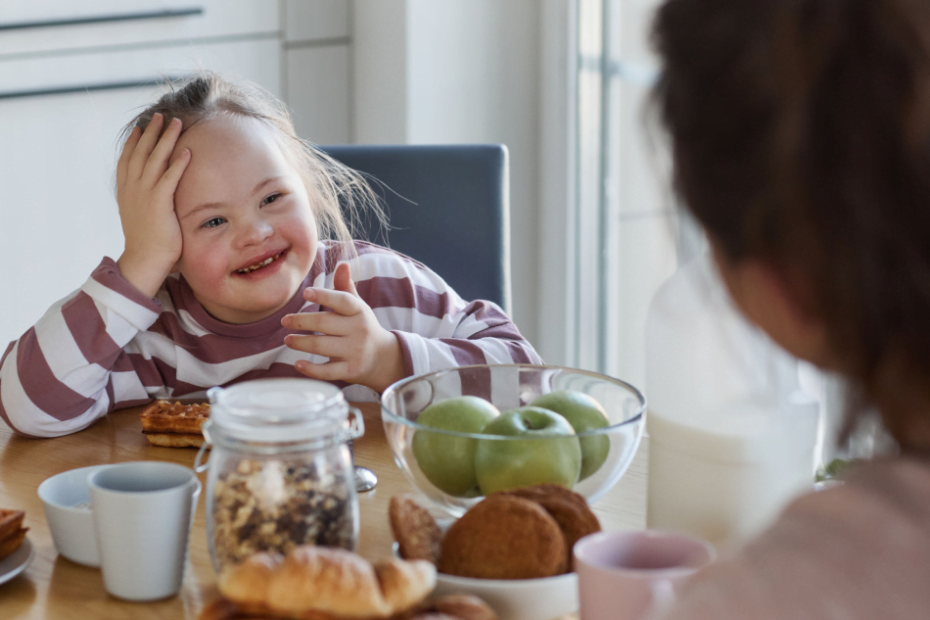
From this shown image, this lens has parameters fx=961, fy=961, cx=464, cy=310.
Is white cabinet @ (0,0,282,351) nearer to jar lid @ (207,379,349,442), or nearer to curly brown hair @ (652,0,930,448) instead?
jar lid @ (207,379,349,442)

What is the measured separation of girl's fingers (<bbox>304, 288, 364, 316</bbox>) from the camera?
1.15m

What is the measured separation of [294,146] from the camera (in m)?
1.50

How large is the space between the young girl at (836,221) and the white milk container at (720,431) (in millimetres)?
211

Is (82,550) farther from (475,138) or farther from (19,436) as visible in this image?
(475,138)

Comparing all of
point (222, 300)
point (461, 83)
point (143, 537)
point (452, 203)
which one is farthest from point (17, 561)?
point (461, 83)

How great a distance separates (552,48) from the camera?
2.59 m

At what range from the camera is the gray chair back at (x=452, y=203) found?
1.61 metres

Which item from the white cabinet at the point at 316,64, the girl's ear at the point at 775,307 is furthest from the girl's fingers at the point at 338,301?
the white cabinet at the point at 316,64

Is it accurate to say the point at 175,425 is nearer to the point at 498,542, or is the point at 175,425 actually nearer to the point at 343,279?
the point at 343,279

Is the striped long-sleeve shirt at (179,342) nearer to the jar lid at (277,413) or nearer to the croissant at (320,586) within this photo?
the jar lid at (277,413)

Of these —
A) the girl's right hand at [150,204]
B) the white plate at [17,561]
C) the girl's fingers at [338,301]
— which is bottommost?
the white plate at [17,561]

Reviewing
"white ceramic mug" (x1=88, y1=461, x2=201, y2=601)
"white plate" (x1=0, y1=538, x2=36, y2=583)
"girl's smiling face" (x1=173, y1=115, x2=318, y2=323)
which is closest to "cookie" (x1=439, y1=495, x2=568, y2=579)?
"white ceramic mug" (x1=88, y1=461, x2=201, y2=601)

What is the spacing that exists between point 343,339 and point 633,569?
0.63 metres

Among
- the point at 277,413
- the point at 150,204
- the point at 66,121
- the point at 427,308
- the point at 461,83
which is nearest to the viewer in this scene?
the point at 277,413
